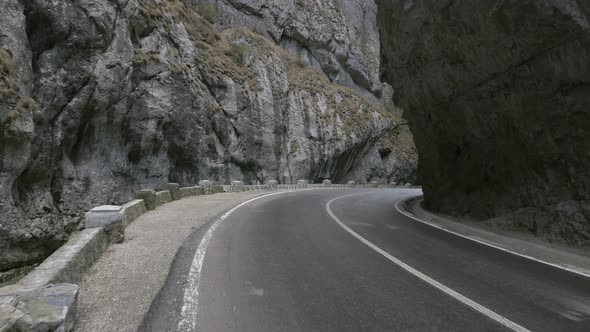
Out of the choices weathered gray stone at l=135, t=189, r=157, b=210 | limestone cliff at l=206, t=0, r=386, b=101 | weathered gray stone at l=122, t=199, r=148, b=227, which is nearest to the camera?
weathered gray stone at l=122, t=199, r=148, b=227

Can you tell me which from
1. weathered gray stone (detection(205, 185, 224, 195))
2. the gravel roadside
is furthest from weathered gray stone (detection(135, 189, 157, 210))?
weathered gray stone (detection(205, 185, 224, 195))

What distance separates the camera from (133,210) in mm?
10070

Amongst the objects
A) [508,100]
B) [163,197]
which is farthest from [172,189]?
[508,100]

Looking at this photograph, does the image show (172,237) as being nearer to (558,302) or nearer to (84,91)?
(558,302)

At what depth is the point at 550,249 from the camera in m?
7.62

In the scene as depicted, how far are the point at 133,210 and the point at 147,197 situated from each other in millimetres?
2092

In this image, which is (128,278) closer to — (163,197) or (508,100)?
(163,197)

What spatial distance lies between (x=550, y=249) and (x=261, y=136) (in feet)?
99.3

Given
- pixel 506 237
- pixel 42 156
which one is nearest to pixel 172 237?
pixel 506 237

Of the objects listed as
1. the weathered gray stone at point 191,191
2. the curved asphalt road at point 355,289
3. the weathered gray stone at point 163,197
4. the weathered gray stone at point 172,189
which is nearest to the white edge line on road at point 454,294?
the curved asphalt road at point 355,289

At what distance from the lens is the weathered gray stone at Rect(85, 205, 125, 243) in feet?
21.8

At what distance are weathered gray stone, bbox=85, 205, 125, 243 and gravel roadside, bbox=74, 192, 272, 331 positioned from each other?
233 millimetres

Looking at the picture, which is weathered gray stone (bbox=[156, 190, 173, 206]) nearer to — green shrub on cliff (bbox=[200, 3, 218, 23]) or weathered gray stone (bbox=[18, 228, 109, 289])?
weathered gray stone (bbox=[18, 228, 109, 289])

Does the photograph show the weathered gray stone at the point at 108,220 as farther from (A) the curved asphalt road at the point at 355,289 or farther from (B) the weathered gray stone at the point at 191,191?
(B) the weathered gray stone at the point at 191,191
